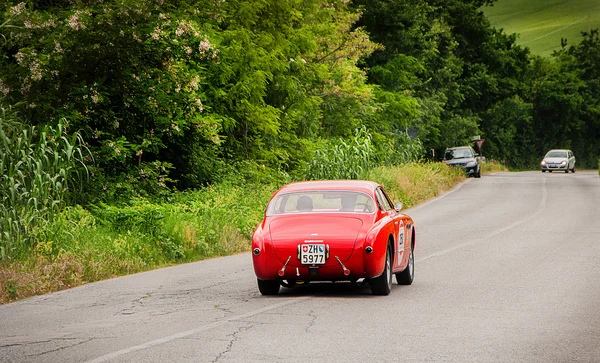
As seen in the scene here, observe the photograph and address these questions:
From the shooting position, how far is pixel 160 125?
23.3 m

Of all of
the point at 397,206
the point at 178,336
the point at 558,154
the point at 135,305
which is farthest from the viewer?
the point at 558,154

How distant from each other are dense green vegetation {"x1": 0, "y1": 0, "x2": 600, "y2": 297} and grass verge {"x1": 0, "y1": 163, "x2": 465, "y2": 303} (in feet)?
0.12

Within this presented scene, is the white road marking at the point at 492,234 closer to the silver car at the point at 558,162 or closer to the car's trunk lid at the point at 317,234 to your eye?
the car's trunk lid at the point at 317,234

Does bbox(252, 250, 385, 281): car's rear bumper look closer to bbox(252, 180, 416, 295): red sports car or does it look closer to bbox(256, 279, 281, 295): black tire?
bbox(252, 180, 416, 295): red sports car

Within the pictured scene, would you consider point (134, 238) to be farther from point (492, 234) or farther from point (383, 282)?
point (492, 234)

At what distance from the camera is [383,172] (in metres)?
38.5

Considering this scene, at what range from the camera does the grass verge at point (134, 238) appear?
14531 mm

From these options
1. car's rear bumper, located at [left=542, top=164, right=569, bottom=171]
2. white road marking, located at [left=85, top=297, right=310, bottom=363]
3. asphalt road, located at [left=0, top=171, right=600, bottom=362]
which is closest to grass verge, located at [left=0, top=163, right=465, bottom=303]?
asphalt road, located at [left=0, top=171, right=600, bottom=362]

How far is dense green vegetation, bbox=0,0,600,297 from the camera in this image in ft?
53.5

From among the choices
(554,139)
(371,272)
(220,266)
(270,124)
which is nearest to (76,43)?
(220,266)

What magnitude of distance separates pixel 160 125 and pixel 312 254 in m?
11.5

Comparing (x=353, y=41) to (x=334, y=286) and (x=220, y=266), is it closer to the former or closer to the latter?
(x=220, y=266)

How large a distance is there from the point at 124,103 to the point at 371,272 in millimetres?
11323

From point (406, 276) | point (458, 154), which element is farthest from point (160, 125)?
point (458, 154)
